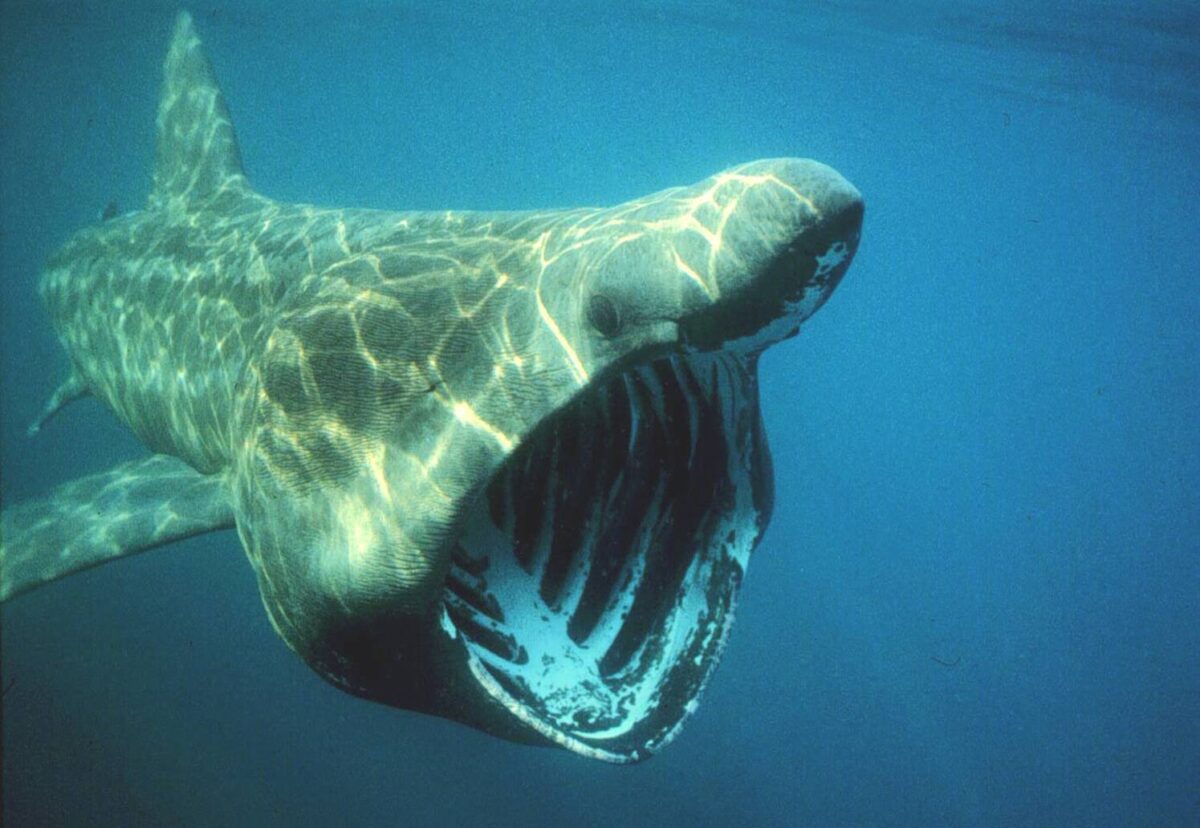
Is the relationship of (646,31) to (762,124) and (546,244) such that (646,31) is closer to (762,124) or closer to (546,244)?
(762,124)

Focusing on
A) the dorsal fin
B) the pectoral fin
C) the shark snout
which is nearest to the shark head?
the shark snout

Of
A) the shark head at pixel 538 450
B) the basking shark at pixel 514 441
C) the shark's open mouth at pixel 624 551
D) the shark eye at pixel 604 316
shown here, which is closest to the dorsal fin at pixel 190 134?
the basking shark at pixel 514 441

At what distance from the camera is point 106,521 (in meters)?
4.71

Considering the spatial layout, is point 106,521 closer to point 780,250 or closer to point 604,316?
point 604,316

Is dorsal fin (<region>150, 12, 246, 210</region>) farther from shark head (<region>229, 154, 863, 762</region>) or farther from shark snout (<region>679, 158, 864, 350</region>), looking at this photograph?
shark snout (<region>679, 158, 864, 350</region>)

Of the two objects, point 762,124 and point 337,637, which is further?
point 762,124

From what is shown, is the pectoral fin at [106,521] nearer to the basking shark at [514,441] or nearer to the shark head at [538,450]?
the basking shark at [514,441]

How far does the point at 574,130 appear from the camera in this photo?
73438 millimetres

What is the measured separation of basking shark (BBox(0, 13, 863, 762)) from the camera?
2297 millimetres

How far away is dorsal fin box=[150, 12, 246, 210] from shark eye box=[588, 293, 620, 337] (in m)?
5.08

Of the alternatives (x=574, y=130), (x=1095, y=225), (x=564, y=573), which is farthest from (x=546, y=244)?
(x=574, y=130)

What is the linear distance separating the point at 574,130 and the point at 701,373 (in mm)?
75326

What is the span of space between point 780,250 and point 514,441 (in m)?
0.96

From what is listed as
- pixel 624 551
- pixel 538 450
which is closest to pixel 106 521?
pixel 538 450
